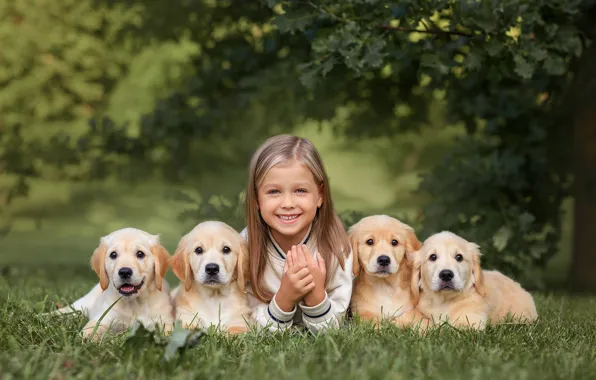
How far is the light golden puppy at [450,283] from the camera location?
161 inches

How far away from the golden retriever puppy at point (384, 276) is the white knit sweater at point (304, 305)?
10 centimetres

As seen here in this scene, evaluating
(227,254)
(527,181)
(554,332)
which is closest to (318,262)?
(227,254)

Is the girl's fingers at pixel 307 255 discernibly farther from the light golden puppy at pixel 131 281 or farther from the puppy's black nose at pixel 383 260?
the light golden puppy at pixel 131 281

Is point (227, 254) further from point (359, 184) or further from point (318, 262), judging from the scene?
point (359, 184)

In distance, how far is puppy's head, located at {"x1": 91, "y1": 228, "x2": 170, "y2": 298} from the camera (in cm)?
398

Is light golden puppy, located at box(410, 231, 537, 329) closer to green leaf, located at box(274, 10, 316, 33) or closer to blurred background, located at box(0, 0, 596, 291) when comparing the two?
blurred background, located at box(0, 0, 596, 291)

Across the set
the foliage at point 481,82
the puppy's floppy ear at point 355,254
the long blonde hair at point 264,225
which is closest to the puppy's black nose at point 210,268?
the long blonde hair at point 264,225

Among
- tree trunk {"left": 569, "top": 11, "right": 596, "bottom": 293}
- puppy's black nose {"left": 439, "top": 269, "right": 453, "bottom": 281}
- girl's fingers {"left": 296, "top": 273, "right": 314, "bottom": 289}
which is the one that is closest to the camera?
girl's fingers {"left": 296, "top": 273, "right": 314, "bottom": 289}

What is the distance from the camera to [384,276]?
423 cm

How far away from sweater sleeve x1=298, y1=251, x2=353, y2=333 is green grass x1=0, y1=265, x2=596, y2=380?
0.09 m

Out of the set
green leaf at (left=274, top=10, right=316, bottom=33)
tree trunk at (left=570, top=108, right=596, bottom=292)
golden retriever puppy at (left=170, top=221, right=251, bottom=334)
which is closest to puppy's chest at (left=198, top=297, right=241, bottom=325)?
golden retriever puppy at (left=170, top=221, right=251, bottom=334)

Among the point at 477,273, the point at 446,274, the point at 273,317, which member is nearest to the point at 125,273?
the point at 273,317

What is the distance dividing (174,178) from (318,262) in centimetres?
590

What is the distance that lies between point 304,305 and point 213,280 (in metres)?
0.50
